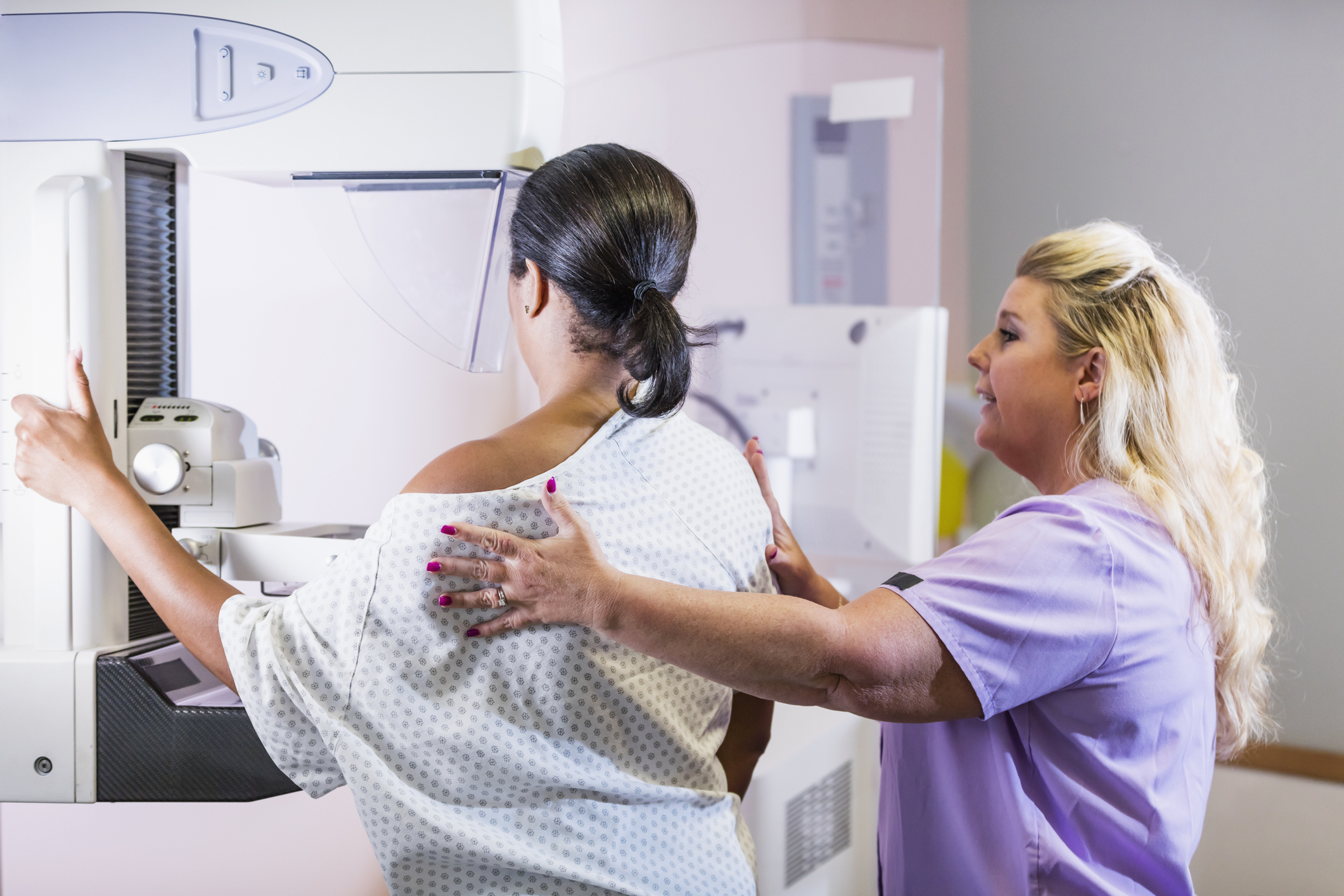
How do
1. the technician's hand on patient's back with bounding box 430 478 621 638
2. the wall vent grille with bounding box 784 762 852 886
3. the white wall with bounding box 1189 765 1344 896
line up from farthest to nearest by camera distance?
1. the white wall with bounding box 1189 765 1344 896
2. the wall vent grille with bounding box 784 762 852 886
3. the technician's hand on patient's back with bounding box 430 478 621 638

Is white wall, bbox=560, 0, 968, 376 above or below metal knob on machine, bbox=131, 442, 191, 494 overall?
above

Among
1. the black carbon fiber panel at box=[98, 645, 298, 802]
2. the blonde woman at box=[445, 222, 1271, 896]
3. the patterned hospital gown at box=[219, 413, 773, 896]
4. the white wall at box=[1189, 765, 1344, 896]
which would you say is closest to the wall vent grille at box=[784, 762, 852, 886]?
the blonde woman at box=[445, 222, 1271, 896]

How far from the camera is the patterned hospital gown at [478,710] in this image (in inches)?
31.6

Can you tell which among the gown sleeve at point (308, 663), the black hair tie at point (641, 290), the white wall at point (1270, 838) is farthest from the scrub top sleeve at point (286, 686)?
the white wall at point (1270, 838)

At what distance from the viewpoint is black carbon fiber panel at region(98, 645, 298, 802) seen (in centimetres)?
103

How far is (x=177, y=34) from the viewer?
3.40 ft

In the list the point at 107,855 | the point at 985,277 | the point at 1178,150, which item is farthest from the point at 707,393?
the point at 107,855

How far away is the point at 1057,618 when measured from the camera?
2.96 ft

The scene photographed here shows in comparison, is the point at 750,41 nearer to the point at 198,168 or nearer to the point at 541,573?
the point at 198,168

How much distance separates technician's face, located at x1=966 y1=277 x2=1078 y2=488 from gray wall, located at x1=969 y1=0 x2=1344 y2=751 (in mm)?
1100

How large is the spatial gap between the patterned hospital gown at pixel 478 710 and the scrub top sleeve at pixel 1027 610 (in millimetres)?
261

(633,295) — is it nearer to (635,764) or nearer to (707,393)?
(635,764)

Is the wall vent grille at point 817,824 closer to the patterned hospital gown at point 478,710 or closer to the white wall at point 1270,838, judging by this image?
the patterned hospital gown at point 478,710

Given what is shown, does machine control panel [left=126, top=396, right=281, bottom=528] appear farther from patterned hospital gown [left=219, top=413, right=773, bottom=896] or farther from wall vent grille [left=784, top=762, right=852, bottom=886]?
wall vent grille [left=784, top=762, right=852, bottom=886]
